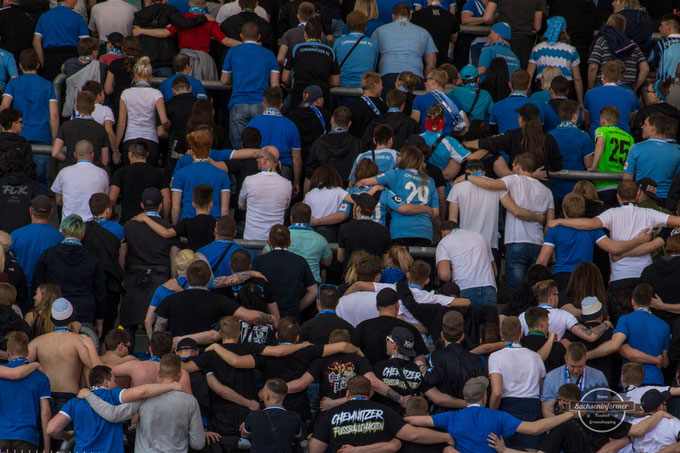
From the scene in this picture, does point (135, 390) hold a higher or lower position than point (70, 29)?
lower

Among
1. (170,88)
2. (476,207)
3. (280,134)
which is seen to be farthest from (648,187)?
(170,88)

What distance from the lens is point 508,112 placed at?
43.0 ft

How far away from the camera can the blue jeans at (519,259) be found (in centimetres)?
1183

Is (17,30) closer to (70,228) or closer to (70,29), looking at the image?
(70,29)

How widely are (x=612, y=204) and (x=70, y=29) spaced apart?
263 inches

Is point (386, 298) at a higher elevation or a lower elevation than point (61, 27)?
lower

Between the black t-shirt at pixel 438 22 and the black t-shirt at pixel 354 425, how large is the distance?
695 cm

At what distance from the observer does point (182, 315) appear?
9.91m

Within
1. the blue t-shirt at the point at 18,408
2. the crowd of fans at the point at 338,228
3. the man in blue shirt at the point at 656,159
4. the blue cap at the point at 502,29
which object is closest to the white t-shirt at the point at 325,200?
the crowd of fans at the point at 338,228

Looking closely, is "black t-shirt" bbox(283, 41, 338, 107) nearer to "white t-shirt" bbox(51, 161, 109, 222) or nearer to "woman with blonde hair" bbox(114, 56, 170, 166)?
"woman with blonde hair" bbox(114, 56, 170, 166)

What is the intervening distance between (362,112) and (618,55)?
3.73 metres

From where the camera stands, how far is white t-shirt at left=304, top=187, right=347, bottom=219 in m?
11.7

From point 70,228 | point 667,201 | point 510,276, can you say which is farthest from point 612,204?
point 70,228

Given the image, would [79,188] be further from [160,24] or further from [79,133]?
[160,24]
